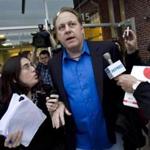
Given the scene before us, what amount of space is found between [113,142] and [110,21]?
11.0 m

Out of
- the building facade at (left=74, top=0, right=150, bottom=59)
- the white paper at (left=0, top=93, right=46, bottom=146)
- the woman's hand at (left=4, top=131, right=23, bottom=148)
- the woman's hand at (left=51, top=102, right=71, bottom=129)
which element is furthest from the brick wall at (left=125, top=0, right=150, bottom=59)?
the woman's hand at (left=51, top=102, right=71, bottom=129)

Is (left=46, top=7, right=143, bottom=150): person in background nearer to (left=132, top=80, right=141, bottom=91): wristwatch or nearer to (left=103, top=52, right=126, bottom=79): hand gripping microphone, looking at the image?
(left=103, top=52, right=126, bottom=79): hand gripping microphone

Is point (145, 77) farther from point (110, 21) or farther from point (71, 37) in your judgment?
point (110, 21)

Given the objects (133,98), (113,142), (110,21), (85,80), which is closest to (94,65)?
Result: (85,80)

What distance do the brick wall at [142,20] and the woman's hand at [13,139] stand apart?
→ 8027 millimetres

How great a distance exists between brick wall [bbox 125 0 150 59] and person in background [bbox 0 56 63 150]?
25.4 feet

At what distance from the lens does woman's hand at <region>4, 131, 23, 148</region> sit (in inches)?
121

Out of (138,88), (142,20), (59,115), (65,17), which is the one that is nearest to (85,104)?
(59,115)

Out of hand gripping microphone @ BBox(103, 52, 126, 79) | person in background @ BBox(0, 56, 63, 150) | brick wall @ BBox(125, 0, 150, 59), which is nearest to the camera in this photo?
hand gripping microphone @ BBox(103, 52, 126, 79)

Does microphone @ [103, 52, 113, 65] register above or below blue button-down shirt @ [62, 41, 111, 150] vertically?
above

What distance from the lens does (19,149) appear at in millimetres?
3260

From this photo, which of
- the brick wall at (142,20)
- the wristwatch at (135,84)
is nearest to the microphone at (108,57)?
the wristwatch at (135,84)

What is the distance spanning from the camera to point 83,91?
2.88 m

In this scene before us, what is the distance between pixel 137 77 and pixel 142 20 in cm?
896
